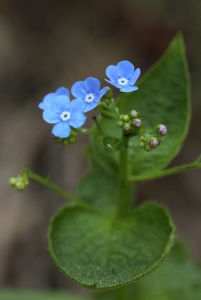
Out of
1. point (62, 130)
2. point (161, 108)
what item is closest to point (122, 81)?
point (62, 130)

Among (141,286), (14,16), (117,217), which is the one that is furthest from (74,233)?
(14,16)

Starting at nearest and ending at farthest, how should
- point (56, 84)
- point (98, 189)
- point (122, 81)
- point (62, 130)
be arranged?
point (62, 130), point (122, 81), point (98, 189), point (56, 84)

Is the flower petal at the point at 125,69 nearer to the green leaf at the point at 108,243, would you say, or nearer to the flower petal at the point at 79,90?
the flower petal at the point at 79,90

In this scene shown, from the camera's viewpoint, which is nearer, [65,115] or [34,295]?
[65,115]

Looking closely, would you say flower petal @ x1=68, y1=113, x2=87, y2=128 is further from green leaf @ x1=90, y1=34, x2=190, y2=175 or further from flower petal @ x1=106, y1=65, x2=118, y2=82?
green leaf @ x1=90, y1=34, x2=190, y2=175

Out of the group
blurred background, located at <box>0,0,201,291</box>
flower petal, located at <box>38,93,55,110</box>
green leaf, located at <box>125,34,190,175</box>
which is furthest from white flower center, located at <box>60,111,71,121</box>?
blurred background, located at <box>0,0,201,291</box>

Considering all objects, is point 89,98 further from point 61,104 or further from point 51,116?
point 51,116
